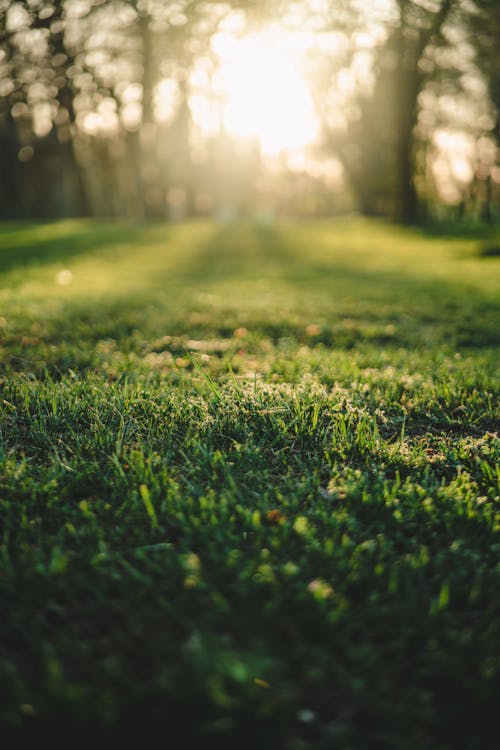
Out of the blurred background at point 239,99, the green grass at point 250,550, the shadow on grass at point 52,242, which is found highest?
the blurred background at point 239,99

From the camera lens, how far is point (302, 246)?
16219mm

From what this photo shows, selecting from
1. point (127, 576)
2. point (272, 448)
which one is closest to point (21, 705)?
point (127, 576)

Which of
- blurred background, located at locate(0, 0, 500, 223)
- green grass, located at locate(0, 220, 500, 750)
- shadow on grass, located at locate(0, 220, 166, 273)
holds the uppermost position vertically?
blurred background, located at locate(0, 0, 500, 223)

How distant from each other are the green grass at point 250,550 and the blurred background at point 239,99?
4.27 m

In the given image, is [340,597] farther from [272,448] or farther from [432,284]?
[432,284]

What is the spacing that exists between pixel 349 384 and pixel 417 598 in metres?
1.71

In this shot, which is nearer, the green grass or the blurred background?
the green grass

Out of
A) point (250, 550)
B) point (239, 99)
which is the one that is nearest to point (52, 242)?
point (250, 550)

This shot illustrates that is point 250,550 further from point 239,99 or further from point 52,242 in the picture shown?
point 239,99

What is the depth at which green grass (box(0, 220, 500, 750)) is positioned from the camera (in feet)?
4.13

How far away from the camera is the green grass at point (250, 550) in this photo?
1.26 metres

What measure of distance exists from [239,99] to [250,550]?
29657 millimetres

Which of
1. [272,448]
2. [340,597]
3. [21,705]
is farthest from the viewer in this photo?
[272,448]

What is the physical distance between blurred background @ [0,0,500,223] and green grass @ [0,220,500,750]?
4.27 m
